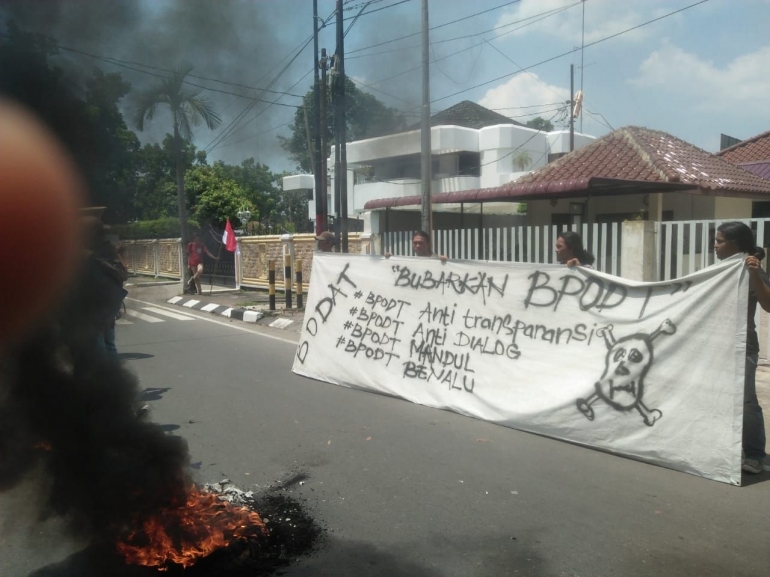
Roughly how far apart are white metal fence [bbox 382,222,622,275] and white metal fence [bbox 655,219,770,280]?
585 mm

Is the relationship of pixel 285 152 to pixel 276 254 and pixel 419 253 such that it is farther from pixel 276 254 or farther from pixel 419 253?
pixel 276 254

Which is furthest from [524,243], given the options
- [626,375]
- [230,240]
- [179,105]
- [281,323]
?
[230,240]

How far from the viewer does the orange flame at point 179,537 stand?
289 cm

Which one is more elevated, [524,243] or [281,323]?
[524,243]

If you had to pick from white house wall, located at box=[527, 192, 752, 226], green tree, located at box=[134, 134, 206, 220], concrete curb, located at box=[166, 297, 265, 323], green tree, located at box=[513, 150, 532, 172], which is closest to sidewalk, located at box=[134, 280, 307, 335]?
concrete curb, located at box=[166, 297, 265, 323]

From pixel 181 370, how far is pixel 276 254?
916cm

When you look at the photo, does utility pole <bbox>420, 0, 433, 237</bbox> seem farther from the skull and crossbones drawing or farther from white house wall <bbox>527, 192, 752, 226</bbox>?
the skull and crossbones drawing

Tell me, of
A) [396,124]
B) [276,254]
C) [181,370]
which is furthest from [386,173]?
[181,370]

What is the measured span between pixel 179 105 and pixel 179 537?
2.11 meters

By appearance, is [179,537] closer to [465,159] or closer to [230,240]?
[230,240]

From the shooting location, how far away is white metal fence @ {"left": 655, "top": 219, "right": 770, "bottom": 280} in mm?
7175

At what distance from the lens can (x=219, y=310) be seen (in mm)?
13414

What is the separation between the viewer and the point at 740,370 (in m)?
4.04

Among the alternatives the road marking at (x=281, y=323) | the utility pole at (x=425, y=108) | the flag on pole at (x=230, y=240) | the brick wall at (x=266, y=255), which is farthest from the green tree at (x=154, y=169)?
the flag on pole at (x=230, y=240)
